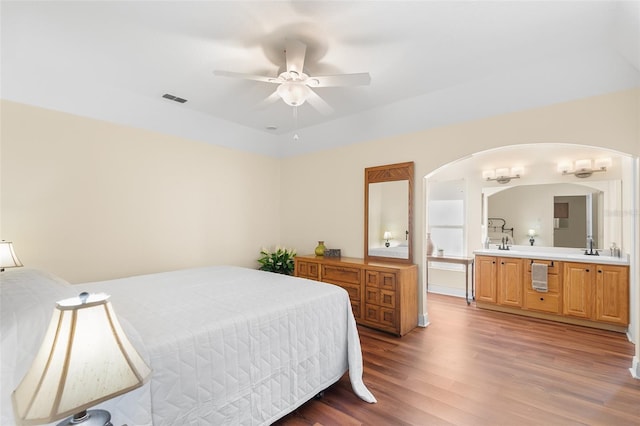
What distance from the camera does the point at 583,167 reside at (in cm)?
399

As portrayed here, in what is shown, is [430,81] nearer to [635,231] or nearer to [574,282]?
[635,231]

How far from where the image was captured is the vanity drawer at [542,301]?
385 centimetres

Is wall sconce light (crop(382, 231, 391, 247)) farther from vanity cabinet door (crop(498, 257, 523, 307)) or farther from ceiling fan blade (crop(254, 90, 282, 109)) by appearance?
ceiling fan blade (crop(254, 90, 282, 109))

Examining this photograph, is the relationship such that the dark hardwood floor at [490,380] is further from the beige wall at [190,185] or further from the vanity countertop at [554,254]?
the beige wall at [190,185]

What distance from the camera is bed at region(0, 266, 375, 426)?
124 cm

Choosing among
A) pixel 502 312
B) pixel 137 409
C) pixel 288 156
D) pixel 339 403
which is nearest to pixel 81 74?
pixel 288 156

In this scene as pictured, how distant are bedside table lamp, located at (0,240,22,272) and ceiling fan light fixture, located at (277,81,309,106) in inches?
107

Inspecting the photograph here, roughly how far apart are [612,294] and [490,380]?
7.54 ft

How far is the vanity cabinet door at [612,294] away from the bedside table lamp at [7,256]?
609cm

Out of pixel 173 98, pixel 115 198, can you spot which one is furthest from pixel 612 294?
pixel 115 198

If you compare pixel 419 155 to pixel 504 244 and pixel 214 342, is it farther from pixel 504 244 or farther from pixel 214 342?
pixel 214 342

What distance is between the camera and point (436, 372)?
103 inches

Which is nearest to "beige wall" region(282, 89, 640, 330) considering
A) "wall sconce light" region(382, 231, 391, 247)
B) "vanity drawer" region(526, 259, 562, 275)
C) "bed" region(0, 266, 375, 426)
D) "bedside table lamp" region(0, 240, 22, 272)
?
"wall sconce light" region(382, 231, 391, 247)

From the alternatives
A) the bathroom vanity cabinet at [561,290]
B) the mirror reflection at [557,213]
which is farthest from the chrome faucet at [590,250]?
the bathroom vanity cabinet at [561,290]
